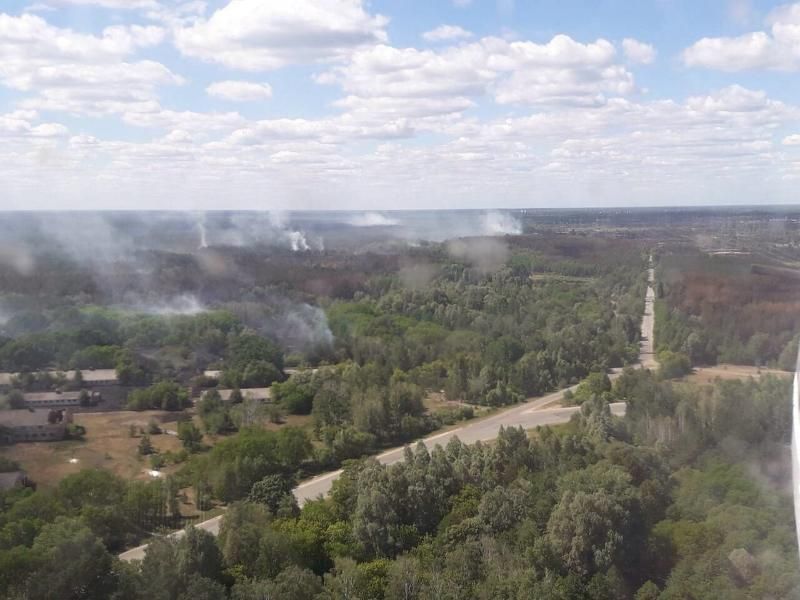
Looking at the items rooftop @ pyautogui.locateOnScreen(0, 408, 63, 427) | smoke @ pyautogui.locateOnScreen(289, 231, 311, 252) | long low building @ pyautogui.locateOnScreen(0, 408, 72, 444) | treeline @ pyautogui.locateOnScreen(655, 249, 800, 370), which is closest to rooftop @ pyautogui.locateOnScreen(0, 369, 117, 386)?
rooftop @ pyautogui.locateOnScreen(0, 408, 63, 427)

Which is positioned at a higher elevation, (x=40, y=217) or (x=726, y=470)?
(x=40, y=217)

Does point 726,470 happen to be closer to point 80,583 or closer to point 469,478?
point 469,478

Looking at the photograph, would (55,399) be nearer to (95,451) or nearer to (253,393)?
(95,451)

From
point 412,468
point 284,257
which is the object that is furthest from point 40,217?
point 412,468

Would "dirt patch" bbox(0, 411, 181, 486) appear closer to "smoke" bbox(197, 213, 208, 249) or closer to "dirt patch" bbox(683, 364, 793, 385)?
"dirt patch" bbox(683, 364, 793, 385)

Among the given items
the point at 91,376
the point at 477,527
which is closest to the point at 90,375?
the point at 91,376

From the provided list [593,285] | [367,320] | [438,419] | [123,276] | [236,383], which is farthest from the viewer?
[123,276]

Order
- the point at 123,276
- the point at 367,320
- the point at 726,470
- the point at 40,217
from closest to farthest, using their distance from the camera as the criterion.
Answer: the point at 726,470, the point at 367,320, the point at 123,276, the point at 40,217

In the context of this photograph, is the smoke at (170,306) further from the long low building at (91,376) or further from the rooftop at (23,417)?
the rooftop at (23,417)
